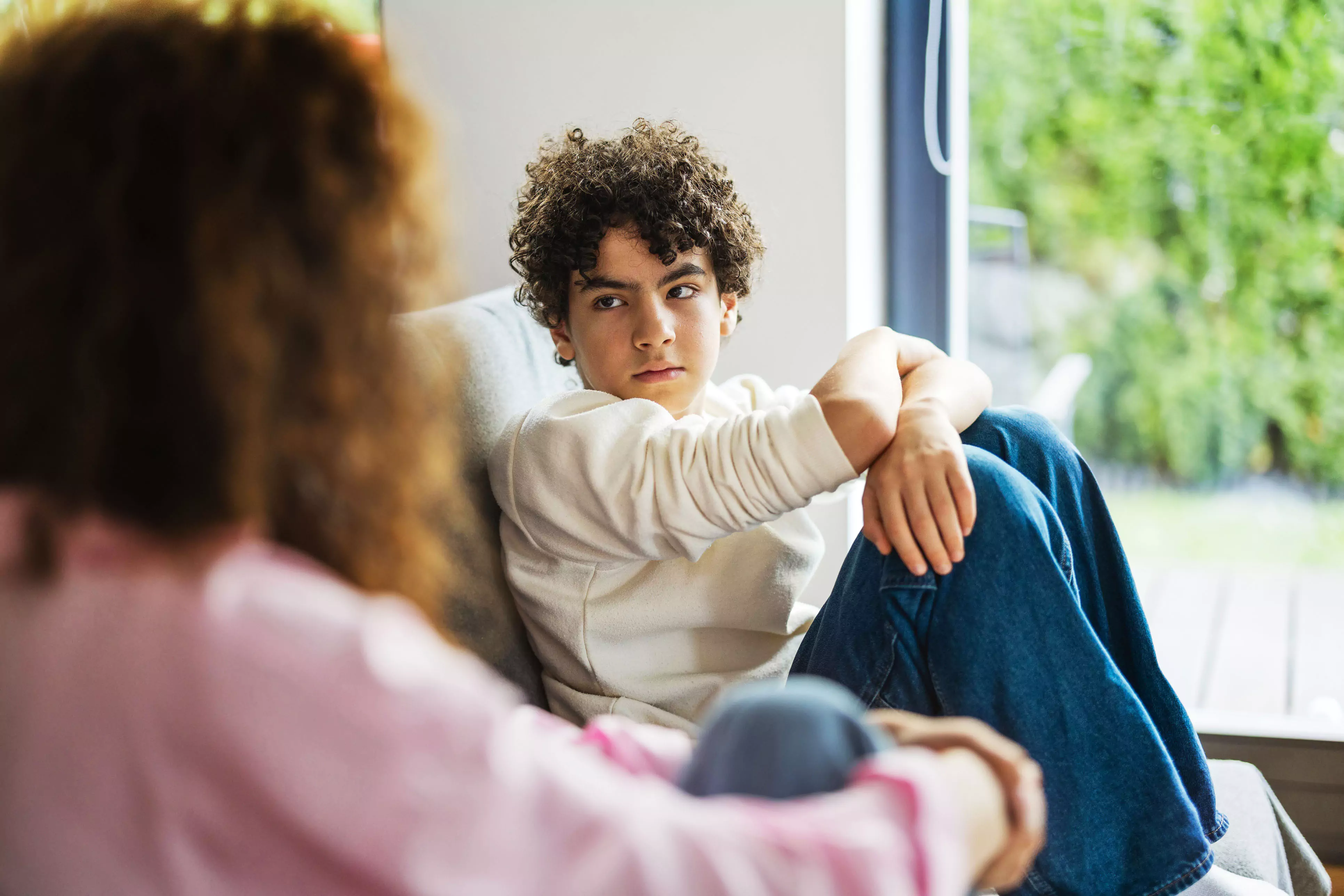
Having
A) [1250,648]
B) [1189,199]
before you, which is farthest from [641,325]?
[1250,648]

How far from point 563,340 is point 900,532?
510 millimetres

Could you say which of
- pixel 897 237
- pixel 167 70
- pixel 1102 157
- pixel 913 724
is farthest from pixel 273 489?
pixel 1102 157

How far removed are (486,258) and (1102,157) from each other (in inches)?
39.8

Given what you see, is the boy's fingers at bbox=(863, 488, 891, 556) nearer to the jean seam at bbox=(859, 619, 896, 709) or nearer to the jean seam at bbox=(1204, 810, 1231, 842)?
the jean seam at bbox=(859, 619, 896, 709)

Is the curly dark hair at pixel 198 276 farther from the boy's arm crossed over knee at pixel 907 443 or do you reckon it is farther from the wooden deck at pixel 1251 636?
the wooden deck at pixel 1251 636

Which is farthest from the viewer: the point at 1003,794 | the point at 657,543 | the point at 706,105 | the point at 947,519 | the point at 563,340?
the point at 706,105

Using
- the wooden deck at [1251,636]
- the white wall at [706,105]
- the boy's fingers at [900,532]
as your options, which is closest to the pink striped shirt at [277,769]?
the boy's fingers at [900,532]

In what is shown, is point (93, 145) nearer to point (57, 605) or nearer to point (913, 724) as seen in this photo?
point (57, 605)

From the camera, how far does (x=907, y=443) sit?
1119mm

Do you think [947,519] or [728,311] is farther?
[728,311]

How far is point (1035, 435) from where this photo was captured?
4.13ft

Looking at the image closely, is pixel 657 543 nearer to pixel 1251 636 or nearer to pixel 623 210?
pixel 623 210

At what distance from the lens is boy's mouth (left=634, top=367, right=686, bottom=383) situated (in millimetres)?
1288

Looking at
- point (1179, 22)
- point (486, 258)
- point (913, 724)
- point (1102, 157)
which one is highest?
point (1179, 22)
